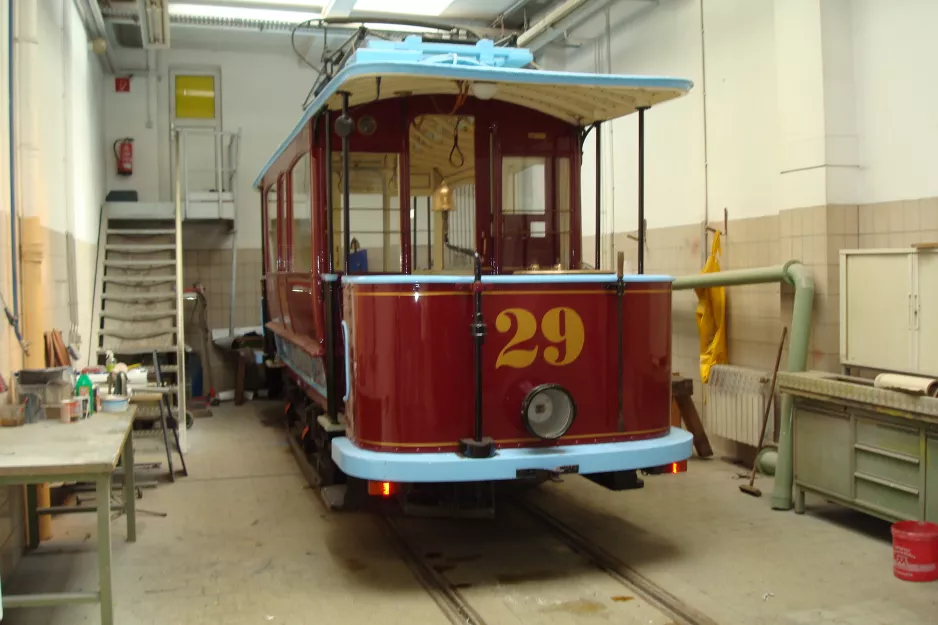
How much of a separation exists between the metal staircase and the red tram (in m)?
3.44

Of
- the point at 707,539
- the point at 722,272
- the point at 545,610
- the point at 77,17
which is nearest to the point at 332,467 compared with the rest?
the point at 545,610

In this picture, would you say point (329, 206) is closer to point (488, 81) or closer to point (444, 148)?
point (444, 148)

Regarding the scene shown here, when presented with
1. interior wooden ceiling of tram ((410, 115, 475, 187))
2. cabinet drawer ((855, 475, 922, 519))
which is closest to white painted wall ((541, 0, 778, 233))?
cabinet drawer ((855, 475, 922, 519))

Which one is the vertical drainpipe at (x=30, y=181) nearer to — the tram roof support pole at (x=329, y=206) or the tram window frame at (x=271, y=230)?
the tram roof support pole at (x=329, y=206)

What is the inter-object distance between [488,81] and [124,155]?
7997 mm

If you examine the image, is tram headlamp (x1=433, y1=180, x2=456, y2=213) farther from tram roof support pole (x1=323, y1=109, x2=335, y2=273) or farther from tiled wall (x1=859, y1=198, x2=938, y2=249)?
tiled wall (x1=859, y1=198, x2=938, y2=249)

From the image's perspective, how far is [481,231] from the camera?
5543 millimetres

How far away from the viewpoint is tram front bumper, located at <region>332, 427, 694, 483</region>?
4.17 meters

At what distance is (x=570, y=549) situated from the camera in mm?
5023

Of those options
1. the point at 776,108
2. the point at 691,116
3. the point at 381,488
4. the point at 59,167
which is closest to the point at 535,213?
the point at 381,488

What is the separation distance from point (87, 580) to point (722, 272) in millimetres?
5031

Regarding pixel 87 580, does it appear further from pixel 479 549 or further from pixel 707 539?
pixel 707 539

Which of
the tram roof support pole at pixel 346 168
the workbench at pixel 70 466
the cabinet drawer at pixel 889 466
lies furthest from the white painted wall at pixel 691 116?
the workbench at pixel 70 466

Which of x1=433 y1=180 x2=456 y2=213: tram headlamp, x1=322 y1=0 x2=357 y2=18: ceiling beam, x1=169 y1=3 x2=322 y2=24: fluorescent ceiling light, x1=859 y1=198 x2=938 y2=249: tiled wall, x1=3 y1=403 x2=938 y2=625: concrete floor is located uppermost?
x1=169 y1=3 x2=322 y2=24: fluorescent ceiling light
